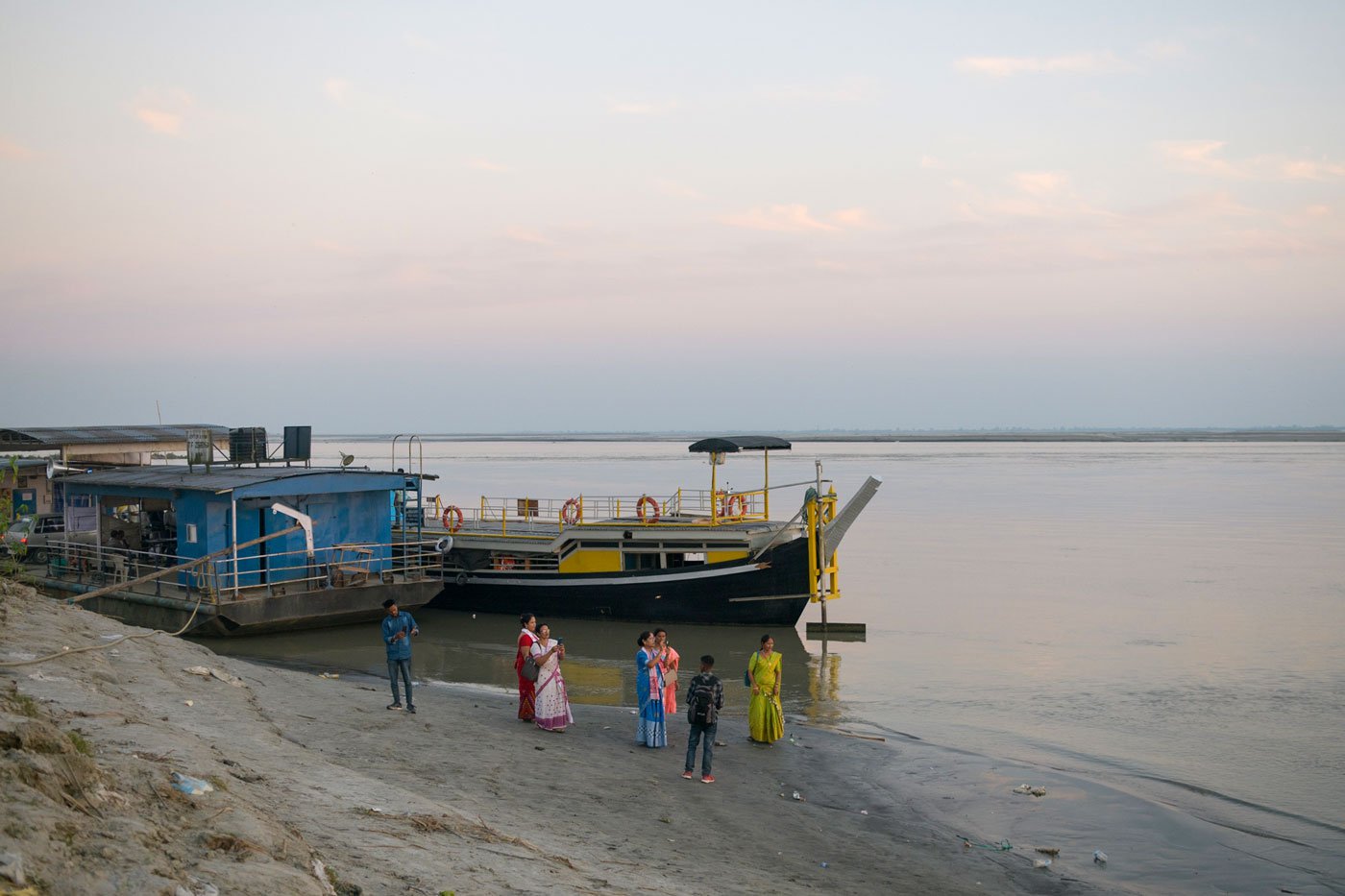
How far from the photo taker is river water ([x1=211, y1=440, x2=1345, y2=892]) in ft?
46.5

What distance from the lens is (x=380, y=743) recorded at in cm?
1129

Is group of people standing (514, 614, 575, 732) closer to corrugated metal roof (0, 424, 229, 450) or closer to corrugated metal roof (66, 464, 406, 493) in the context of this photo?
corrugated metal roof (66, 464, 406, 493)

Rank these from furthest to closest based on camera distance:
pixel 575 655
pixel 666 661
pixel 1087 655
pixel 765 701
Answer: pixel 575 655
pixel 1087 655
pixel 765 701
pixel 666 661

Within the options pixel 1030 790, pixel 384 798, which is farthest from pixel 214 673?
pixel 1030 790

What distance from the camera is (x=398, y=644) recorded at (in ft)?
42.8

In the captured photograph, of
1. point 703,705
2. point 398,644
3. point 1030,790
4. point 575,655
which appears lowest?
point 575,655

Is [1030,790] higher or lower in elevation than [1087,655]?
higher

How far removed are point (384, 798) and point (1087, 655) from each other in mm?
17542

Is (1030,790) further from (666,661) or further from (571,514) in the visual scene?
(571,514)

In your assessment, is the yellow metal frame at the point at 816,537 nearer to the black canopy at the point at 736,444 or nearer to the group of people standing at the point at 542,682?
the black canopy at the point at 736,444

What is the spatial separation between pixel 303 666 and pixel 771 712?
34.6ft

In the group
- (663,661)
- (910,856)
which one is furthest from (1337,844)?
(663,661)

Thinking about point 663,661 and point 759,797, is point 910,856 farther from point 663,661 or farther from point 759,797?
point 663,661

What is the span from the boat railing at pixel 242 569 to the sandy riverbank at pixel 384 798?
22.6ft
